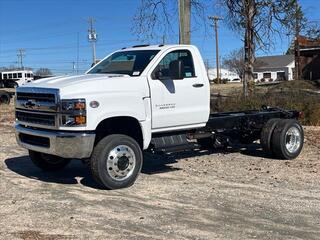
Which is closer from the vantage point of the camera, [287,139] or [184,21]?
[287,139]

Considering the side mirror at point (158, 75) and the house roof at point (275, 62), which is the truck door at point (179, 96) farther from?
the house roof at point (275, 62)

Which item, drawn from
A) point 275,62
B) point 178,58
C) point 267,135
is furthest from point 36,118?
point 275,62

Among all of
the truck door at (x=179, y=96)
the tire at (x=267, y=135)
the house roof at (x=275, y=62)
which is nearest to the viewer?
the truck door at (x=179, y=96)

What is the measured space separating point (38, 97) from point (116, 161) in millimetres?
1528

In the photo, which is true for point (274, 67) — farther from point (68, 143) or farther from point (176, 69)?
point (68, 143)

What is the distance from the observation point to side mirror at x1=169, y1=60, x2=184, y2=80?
8789 millimetres

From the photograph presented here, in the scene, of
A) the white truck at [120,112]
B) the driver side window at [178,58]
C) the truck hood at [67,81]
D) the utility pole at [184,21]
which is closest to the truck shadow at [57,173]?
the white truck at [120,112]

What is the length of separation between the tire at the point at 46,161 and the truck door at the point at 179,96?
6.74 feet

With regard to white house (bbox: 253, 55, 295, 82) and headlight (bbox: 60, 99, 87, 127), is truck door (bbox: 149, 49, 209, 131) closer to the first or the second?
headlight (bbox: 60, 99, 87, 127)

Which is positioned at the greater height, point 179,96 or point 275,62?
point 275,62

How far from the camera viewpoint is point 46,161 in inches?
379

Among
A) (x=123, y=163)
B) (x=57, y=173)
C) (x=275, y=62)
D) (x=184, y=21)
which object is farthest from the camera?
(x=275, y=62)

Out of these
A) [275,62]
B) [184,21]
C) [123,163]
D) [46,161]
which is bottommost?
[46,161]

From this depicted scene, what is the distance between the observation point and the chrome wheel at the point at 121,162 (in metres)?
8.06
